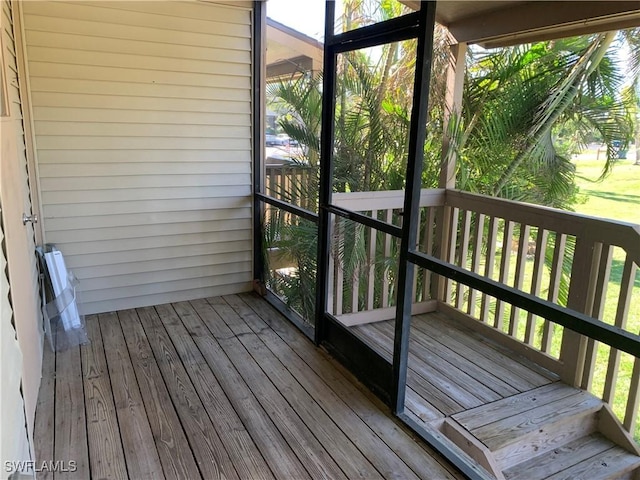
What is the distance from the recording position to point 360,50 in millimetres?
2496

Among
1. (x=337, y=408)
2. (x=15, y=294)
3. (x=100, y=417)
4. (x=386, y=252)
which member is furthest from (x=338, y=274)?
(x=15, y=294)

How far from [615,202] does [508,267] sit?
124 inches

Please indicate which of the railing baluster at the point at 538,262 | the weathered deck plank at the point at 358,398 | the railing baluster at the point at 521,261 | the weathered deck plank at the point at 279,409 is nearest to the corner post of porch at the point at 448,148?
the railing baluster at the point at 521,261

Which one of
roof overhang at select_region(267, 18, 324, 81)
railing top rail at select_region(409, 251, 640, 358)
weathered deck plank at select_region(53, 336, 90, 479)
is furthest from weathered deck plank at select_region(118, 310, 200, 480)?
Answer: roof overhang at select_region(267, 18, 324, 81)

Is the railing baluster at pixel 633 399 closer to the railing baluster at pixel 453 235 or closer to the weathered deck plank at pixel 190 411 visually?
the railing baluster at pixel 453 235

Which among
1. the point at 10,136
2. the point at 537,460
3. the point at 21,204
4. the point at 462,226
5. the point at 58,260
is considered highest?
the point at 10,136

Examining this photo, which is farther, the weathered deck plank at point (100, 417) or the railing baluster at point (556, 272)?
the railing baluster at point (556, 272)

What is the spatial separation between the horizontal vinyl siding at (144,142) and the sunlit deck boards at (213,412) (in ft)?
2.00

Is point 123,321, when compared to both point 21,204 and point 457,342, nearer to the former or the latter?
point 21,204

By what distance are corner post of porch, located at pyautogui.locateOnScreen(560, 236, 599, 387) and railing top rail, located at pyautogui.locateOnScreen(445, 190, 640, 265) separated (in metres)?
0.07

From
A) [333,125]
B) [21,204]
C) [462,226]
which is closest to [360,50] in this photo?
[333,125]

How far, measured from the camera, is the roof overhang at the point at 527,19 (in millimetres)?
2373

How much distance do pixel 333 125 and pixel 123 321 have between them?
2049 millimetres

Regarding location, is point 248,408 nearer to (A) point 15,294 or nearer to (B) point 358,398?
(B) point 358,398
